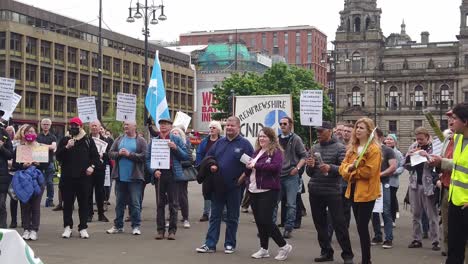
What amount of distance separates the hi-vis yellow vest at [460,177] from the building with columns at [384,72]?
4057 inches

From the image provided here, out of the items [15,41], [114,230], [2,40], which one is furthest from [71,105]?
[114,230]

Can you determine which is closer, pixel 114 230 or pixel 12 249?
pixel 12 249

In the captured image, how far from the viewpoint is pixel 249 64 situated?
352 ft

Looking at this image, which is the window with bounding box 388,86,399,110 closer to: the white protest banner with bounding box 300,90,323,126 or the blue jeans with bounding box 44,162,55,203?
the blue jeans with bounding box 44,162,55,203

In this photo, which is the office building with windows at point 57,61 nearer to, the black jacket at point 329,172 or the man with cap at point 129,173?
the man with cap at point 129,173

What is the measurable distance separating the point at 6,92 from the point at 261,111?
548cm

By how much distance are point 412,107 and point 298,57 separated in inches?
1588

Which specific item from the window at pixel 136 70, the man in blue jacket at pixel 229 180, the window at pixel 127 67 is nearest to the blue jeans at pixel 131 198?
the man in blue jacket at pixel 229 180

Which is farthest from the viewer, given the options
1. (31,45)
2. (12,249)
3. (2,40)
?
(31,45)

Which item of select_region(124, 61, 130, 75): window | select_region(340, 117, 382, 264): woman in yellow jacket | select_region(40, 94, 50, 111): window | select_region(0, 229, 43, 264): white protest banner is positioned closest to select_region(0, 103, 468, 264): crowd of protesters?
select_region(340, 117, 382, 264): woman in yellow jacket

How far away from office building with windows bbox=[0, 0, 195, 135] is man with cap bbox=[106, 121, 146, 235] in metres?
47.2

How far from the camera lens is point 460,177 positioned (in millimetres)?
6992

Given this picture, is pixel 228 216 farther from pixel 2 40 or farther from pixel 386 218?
pixel 2 40

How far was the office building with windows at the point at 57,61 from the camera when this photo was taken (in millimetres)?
63819
